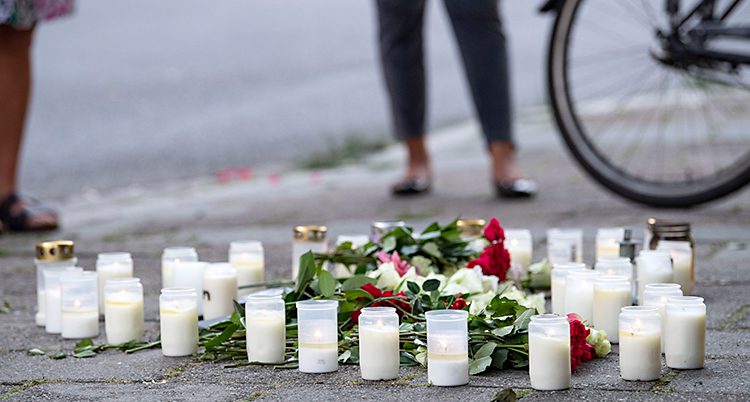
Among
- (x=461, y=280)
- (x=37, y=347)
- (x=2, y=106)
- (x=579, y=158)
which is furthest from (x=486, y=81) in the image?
(x=37, y=347)

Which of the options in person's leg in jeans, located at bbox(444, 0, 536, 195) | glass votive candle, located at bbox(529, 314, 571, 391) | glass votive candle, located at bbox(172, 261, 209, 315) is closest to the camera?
glass votive candle, located at bbox(529, 314, 571, 391)

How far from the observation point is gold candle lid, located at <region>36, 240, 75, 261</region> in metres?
2.80

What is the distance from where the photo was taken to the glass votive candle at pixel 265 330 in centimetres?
217

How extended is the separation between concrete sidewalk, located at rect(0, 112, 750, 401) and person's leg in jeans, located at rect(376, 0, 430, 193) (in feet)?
0.53

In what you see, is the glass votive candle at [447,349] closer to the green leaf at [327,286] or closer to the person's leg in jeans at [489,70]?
the green leaf at [327,286]

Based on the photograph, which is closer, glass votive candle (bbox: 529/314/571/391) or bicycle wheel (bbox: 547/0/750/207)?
glass votive candle (bbox: 529/314/571/391)

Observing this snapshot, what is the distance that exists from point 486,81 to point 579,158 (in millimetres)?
585

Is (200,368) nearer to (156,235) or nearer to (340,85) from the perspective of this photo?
(156,235)

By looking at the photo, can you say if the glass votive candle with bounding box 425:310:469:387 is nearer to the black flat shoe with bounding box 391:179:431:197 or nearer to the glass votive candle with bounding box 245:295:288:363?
the glass votive candle with bounding box 245:295:288:363

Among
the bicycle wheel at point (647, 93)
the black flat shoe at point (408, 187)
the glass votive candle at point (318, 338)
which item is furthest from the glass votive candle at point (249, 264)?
the black flat shoe at point (408, 187)

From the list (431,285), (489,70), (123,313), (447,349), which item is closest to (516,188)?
(489,70)

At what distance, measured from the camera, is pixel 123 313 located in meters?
2.41

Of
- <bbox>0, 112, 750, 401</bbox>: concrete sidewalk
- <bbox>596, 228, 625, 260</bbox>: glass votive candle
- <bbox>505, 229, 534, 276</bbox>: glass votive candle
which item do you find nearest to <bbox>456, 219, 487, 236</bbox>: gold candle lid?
<bbox>505, 229, 534, 276</bbox>: glass votive candle

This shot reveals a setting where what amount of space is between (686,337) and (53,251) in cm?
A: 148
